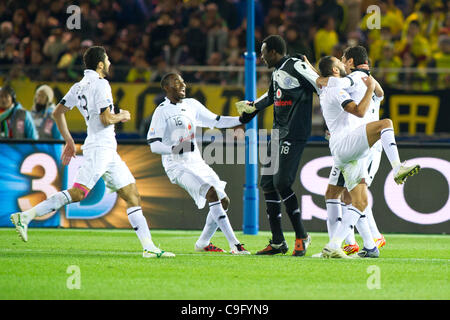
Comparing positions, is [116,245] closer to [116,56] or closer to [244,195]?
[244,195]

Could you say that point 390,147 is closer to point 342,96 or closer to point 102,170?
point 342,96

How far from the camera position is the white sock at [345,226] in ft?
29.0

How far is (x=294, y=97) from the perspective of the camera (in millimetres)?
9133

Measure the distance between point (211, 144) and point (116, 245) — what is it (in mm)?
2930

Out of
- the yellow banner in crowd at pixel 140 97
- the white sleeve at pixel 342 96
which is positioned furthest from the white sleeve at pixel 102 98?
the yellow banner in crowd at pixel 140 97

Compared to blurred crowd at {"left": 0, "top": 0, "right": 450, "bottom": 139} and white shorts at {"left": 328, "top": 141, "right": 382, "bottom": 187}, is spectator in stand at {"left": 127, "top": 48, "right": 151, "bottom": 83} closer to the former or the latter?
blurred crowd at {"left": 0, "top": 0, "right": 450, "bottom": 139}

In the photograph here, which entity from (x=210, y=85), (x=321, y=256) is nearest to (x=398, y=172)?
(x=321, y=256)

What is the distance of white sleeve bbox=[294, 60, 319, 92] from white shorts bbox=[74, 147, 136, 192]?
2.13 metres

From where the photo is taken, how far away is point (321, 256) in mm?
9055

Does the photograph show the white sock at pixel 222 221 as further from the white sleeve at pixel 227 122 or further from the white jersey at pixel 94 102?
the white jersey at pixel 94 102

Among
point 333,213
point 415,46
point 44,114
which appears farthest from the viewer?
point 415,46

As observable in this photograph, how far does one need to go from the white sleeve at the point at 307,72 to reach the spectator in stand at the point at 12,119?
6.12m

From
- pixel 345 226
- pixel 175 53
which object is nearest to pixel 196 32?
pixel 175 53

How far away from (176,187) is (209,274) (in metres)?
5.43
